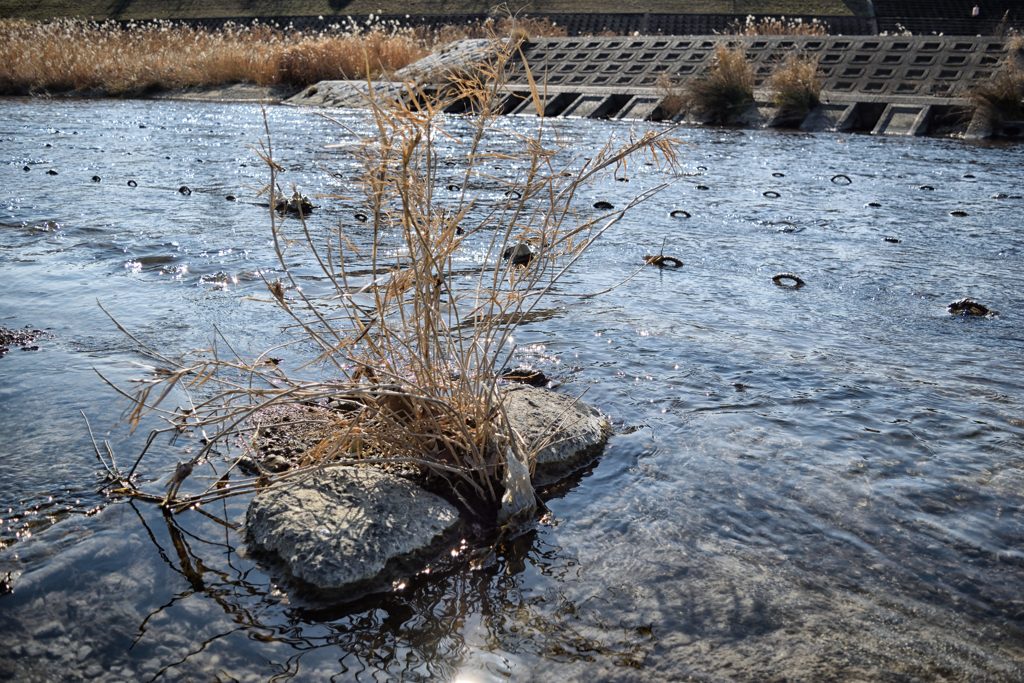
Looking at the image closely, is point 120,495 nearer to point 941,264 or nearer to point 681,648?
point 681,648

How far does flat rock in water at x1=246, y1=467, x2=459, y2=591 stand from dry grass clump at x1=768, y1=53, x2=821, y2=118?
1443cm

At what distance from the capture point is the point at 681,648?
283cm

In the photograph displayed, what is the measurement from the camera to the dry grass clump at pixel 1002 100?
14.7 m

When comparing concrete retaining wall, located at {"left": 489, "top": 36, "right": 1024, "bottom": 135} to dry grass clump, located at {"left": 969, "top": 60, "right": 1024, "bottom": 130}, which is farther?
concrete retaining wall, located at {"left": 489, "top": 36, "right": 1024, "bottom": 135}

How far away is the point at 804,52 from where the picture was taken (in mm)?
19156

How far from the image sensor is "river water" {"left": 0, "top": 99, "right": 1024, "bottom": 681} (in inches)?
110

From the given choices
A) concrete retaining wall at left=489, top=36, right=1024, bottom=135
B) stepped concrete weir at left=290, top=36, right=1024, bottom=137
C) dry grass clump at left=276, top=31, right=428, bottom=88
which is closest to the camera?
stepped concrete weir at left=290, top=36, right=1024, bottom=137

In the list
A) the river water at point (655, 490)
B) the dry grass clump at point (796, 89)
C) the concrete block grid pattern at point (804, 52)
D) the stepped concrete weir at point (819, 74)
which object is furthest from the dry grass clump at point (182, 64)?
the river water at point (655, 490)

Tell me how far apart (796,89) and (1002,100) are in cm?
315

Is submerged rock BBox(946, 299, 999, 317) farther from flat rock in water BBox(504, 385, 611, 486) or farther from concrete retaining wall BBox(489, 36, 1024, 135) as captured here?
concrete retaining wall BBox(489, 36, 1024, 135)

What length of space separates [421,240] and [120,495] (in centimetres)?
149

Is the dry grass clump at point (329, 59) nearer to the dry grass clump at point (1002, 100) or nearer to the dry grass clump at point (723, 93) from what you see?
the dry grass clump at point (723, 93)

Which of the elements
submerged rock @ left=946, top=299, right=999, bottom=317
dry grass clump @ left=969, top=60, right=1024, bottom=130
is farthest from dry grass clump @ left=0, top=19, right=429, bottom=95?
submerged rock @ left=946, top=299, right=999, bottom=317

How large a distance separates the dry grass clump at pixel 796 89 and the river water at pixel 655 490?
27.7 feet
